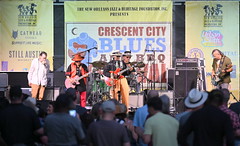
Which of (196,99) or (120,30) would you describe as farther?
(120,30)

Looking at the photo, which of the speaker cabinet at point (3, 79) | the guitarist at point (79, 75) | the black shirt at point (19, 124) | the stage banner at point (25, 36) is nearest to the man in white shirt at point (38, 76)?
the speaker cabinet at point (3, 79)

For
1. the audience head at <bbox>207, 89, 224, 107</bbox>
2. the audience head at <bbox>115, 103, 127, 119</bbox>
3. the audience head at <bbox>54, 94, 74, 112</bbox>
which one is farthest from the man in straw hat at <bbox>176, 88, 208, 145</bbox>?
the audience head at <bbox>54, 94, 74, 112</bbox>

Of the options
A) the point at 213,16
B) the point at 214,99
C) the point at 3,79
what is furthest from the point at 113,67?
the point at 214,99

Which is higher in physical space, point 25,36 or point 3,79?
point 25,36

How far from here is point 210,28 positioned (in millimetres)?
16047

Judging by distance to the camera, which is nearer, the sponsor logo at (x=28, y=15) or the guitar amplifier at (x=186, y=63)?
the guitar amplifier at (x=186, y=63)

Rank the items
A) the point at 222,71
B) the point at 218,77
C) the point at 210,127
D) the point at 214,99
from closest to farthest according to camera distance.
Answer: the point at 210,127, the point at 214,99, the point at 222,71, the point at 218,77

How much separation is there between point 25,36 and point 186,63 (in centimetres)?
543

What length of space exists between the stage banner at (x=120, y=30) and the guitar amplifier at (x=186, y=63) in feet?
4.26

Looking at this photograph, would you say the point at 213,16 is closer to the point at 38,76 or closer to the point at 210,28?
the point at 210,28

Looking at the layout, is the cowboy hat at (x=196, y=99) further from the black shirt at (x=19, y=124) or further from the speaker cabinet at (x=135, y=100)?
the speaker cabinet at (x=135, y=100)

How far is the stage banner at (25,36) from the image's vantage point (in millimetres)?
15945

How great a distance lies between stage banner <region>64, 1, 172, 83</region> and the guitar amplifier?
1.30 metres

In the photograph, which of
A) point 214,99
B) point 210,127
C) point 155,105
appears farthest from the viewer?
point 155,105
